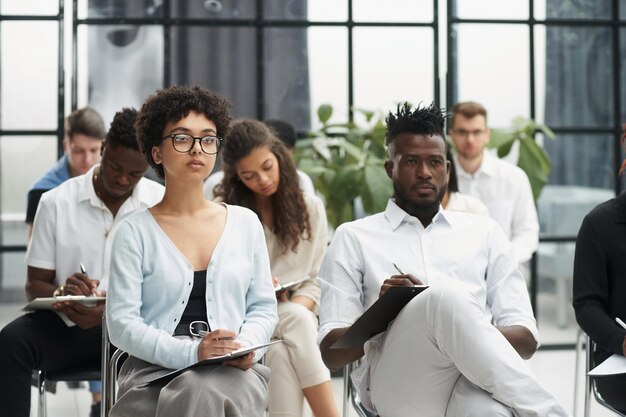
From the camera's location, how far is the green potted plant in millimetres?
5199

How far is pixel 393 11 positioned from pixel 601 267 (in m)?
3.31

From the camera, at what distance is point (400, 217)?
9.91ft

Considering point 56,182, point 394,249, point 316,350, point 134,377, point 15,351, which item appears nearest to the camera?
point 134,377

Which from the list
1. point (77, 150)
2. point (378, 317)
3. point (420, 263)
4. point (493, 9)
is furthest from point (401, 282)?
point (493, 9)

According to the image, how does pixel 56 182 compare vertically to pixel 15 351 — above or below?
above

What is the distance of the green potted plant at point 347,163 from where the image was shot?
520 cm

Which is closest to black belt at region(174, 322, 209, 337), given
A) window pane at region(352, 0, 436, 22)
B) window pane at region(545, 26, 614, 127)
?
window pane at region(352, 0, 436, 22)

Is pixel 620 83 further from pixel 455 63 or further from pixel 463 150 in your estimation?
pixel 463 150

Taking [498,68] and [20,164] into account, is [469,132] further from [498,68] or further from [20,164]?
[20,164]

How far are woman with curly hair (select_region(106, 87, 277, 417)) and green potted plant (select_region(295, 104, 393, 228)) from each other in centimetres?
242

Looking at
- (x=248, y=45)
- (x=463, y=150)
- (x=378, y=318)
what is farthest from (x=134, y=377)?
(x=248, y=45)

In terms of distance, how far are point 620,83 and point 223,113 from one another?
4.07 metres

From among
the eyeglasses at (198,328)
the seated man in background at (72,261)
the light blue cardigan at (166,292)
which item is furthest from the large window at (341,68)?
the eyeglasses at (198,328)

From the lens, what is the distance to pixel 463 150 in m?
5.30
